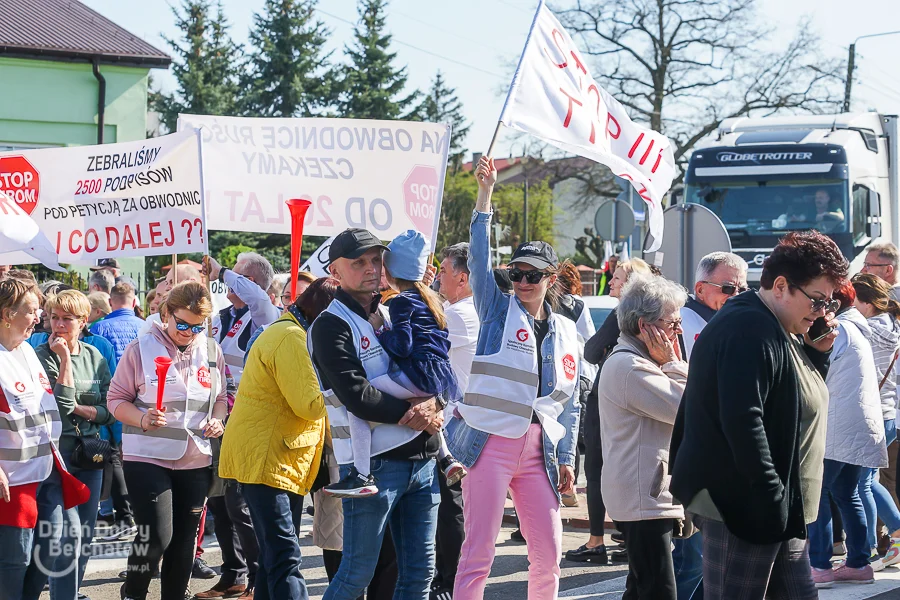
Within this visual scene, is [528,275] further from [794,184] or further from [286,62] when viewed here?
[286,62]

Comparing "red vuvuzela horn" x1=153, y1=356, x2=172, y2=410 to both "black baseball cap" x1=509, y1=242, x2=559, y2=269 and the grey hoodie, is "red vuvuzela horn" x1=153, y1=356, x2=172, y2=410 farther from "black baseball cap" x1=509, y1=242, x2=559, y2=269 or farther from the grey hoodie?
the grey hoodie

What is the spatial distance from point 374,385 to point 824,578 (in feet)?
12.0

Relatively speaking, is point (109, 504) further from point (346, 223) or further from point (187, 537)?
point (187, 537)

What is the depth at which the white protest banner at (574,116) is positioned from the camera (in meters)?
6.43

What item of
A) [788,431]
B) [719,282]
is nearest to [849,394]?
[719,282]

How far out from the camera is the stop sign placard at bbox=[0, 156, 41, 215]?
8977 mm

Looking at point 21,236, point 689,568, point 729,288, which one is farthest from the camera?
point 21,236

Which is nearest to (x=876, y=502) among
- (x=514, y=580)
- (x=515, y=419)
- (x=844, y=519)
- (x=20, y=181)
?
(x=844, y=519)

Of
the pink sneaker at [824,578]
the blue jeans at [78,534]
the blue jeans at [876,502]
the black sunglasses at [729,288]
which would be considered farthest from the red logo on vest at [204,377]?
the blue jeans at [876,502]

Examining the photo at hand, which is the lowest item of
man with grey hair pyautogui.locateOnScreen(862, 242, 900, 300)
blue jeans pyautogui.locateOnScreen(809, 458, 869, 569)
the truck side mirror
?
blue jeans pyautogui.locateOnScreen(809, 458, 869, 569)

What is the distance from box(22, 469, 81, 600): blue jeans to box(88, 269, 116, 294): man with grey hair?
13.4ft

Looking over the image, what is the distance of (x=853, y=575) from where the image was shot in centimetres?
691

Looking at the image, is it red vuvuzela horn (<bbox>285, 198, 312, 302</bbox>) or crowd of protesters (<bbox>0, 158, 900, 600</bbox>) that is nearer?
crowd of protesters (<bbox>0, 158, 900, 600</bbox>)

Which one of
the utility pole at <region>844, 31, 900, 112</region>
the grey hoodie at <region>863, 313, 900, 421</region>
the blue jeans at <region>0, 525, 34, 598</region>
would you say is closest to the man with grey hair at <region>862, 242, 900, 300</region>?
the grey hoodie at <region>863, 313, 900, 421</region>
